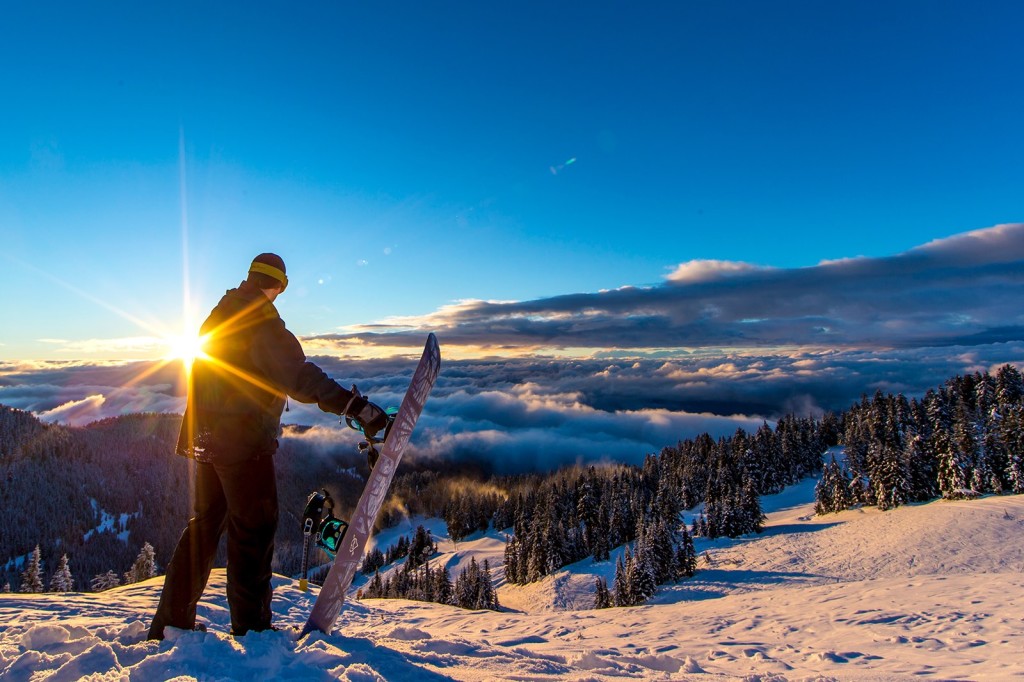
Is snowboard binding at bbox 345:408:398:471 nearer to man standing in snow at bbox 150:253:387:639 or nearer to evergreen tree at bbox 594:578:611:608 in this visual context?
man standing in snow at bbox 150:253:387:639

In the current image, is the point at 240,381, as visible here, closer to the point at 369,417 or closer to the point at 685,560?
the point at 369,417

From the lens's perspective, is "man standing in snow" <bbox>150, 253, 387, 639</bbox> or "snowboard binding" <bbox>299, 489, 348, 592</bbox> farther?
"snowboard binding" <bbox>299, 489, 348, 592</bbox>

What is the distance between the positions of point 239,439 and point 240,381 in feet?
1.70

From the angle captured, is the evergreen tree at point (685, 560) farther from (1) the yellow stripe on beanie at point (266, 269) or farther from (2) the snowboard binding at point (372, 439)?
(1) the yellow stripe on beanie at point (266, 269)

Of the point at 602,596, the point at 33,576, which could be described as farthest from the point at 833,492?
the point at 33,576

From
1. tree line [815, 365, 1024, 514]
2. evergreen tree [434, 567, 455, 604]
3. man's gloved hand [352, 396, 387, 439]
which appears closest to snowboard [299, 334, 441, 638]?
man's gloved hand [352, 396, 387, 439]

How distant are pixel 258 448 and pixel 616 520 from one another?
2939 inches

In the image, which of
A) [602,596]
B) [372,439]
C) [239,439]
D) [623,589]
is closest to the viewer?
[239,439]

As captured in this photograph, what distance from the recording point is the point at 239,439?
4.54 metres

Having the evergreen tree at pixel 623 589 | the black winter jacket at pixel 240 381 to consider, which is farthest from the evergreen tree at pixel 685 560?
the black winter jacket at pixel 240 381

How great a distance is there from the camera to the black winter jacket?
438 cm

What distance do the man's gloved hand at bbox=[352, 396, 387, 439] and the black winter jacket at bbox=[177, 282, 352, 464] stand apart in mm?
166

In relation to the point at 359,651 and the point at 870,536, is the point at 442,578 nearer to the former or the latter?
the point at 870,536

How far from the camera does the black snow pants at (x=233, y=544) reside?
457 cm
